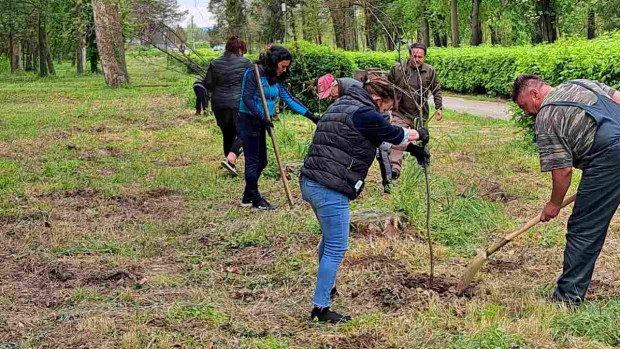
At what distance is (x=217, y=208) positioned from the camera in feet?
26.1

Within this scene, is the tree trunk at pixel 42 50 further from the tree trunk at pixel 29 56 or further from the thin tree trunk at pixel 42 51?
the tree trunk at pixel 29 56

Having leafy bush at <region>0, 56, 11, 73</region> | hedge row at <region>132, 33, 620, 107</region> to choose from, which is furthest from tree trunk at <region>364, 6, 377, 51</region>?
leafy bush at <region>0, 56, 11, 73</region>

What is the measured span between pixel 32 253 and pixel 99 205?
198cm

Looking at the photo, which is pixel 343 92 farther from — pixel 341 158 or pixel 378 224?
pixel 341 158

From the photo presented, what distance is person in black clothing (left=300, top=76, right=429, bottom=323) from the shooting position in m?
4.31

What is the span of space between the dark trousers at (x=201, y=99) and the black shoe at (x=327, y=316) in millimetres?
12050

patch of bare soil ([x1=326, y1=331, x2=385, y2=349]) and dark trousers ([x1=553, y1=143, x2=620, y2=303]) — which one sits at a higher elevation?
dark trousers ([x1=553, y1=143, x2=620, y2=303])

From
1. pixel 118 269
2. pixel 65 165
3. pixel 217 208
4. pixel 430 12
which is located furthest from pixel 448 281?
Result: pixel 430 12

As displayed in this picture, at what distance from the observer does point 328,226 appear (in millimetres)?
4453

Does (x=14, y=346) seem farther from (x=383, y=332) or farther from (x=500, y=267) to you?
(x=500, y=267)

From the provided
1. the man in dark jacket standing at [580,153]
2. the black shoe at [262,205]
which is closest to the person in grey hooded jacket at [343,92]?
the black shoe at [262,205]

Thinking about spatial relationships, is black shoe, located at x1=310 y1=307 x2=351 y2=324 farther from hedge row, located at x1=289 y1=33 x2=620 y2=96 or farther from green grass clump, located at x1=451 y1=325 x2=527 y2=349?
hedge row, located at x1=289 y1=33 x2=620 y2=96

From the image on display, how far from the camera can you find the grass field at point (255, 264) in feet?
13.9

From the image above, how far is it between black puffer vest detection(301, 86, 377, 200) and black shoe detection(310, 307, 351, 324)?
2.41 feet
